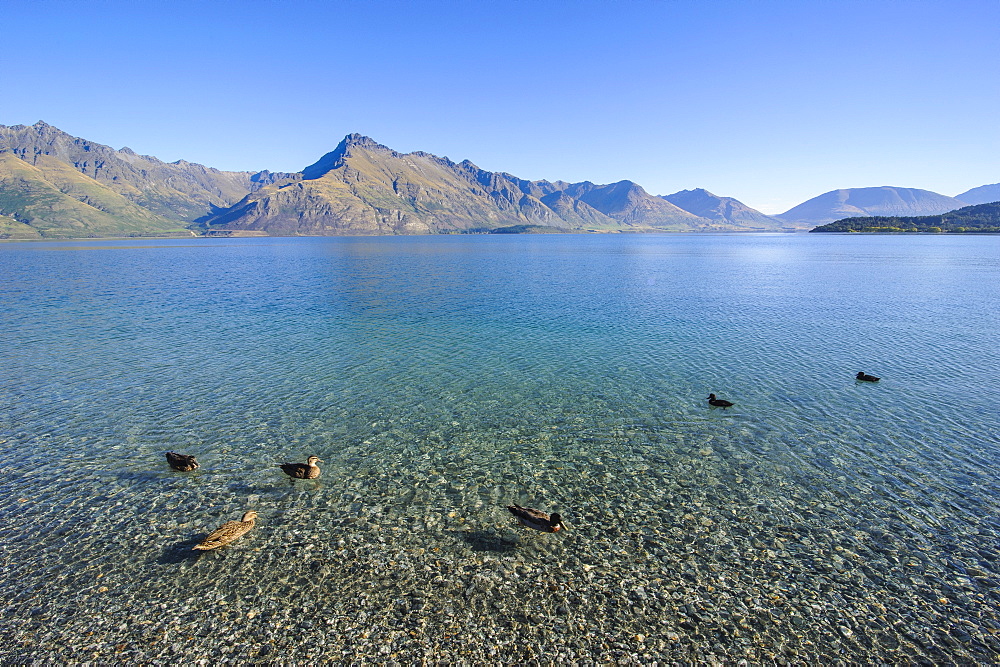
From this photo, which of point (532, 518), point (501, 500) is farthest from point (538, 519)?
point (501, 500)

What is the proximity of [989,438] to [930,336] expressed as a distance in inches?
1247

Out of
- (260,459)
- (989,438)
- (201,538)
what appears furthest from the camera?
(989,438)

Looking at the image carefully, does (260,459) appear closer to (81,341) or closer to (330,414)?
(330,414)

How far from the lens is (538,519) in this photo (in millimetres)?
17609

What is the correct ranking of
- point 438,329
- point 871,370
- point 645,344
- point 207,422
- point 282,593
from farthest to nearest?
point 438,329
point 645,344
point 871,370
point 207,422
point 282,593

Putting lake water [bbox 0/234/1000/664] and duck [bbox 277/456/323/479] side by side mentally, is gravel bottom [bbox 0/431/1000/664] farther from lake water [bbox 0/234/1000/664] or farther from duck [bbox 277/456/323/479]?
duck [bbox 277/456/323/479]

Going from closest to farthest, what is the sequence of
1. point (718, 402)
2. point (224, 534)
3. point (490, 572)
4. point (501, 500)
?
point (490, 572)
point (224, 534)
point (501, 500)
point (718, 402)

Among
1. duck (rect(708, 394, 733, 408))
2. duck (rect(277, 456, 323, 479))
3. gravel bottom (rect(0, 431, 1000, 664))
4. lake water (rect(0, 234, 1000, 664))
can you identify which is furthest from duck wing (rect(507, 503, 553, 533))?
duck (rect(708, 394, 733, 408))

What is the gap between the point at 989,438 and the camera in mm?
25141

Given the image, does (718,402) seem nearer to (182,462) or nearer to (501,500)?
(501,500)

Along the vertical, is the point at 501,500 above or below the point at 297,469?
below

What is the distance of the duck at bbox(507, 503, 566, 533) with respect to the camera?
683 inches

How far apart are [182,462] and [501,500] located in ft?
50.2

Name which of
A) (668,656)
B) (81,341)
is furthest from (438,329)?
(668,656)
